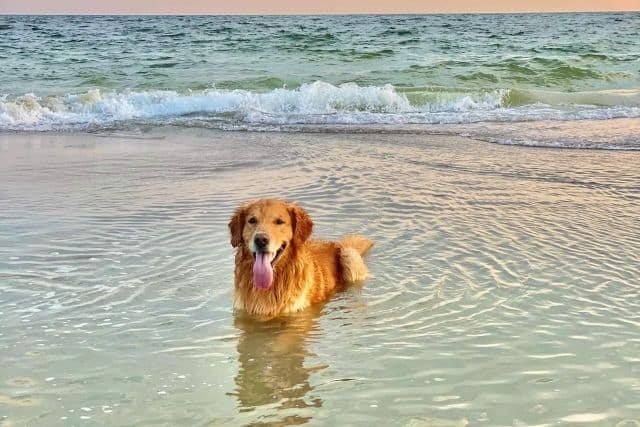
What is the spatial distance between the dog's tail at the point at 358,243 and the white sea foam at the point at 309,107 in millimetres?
8824

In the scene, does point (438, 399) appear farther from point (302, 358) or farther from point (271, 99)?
point (271, 99)

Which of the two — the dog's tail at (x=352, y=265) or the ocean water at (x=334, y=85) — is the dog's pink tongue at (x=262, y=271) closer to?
the dog's tail at (x=352, y=265)

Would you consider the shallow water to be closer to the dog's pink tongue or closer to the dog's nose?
the dog's pink tongue

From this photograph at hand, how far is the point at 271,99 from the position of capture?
18453 millimetres

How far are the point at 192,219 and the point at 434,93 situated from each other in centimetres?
1396

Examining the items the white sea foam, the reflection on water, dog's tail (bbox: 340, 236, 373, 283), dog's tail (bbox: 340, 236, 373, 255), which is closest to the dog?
the reflection on water

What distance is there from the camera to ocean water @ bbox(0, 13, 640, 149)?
15.2 metres

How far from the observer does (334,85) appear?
72.9ft

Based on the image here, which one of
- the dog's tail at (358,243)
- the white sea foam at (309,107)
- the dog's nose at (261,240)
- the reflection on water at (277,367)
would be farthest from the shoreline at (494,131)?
the reflection on water at (277,367)

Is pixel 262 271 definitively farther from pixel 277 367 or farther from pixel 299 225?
pixel 277 367

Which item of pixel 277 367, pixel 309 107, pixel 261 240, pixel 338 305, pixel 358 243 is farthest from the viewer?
pixel 309 107

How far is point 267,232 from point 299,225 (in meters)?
0.35

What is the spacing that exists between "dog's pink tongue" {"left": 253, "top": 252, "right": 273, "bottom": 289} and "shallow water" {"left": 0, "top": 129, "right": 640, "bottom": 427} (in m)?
0.26

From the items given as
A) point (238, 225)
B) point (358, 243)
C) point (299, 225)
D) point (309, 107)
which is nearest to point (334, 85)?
point (309, 107)
